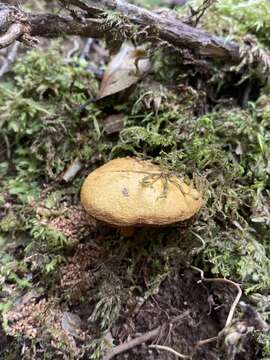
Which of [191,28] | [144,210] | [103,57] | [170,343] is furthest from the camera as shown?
[103,57]

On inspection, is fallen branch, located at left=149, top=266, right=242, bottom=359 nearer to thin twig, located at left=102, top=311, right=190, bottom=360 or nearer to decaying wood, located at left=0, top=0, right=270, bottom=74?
thin twig, located at left=102, top=311, right=190, bottom=360

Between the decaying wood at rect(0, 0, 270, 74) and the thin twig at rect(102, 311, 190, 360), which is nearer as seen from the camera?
the thin twig at rect(102, 311, 190, 360)

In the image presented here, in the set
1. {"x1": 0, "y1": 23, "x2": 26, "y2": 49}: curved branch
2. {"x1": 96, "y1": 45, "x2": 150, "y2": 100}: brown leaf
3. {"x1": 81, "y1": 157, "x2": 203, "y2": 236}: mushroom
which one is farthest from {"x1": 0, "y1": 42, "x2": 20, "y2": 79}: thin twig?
{"x1": 81, "y1": 157, "x2": 203, "y2": 236}: mushroom

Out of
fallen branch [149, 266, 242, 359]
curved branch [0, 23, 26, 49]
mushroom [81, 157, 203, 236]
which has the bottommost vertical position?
fallen branch [149, 266, 242, 359]

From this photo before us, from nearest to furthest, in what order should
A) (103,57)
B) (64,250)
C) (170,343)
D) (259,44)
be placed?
(170,343), (64,250), (259,44), (103,57)

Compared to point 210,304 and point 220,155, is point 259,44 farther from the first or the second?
point 210,304

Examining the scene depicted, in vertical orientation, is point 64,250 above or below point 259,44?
below

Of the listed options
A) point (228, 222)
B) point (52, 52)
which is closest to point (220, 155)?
point (228, 222)

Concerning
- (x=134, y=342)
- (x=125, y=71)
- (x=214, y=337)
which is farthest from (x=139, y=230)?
(x=125, y=71)
